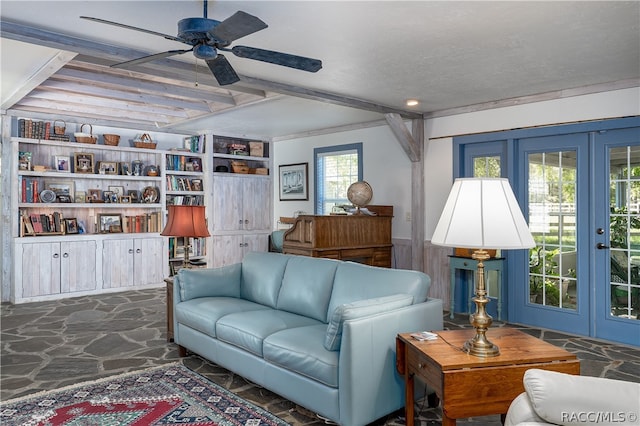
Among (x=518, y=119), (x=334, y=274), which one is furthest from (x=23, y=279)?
(x=518, y=119)

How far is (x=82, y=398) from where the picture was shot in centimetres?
311

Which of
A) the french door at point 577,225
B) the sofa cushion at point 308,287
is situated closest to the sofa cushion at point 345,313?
the sofa cushion at point 308,287

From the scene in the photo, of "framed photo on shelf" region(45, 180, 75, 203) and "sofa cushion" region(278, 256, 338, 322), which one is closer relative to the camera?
"sofa cushion" region(278, 256, 338, 322)

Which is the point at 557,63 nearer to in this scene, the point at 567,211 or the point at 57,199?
the point at 567,211

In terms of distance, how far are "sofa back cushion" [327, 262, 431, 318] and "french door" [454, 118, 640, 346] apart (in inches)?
97.9

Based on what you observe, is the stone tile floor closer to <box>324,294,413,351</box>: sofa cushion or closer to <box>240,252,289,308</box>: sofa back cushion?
<box>324,294,413,351</box>: sofa cushion

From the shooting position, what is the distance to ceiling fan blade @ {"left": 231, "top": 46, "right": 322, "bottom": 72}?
8.95ft

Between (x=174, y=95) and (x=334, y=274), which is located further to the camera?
(x=174, y=95)

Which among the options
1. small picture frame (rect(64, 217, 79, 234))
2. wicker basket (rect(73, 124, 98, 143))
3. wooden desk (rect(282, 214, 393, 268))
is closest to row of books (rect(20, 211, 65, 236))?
small picture frame (rect(64, 217, 79, 234))

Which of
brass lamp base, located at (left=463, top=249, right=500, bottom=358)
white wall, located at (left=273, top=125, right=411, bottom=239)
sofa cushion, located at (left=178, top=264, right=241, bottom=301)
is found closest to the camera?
brass lamp base, located at (left=463, top=249, right=500, bottom=358)

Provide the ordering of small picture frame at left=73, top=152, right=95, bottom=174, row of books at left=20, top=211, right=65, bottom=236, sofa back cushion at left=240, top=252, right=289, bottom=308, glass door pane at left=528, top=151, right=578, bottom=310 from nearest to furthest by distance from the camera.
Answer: sofa back cushion at left=240, top=252, right=289, bottom=308, glass door pane at left=528, top=151, right=578, bottom=310, row of books at left=20, top=211, right=65, bottom=236, small picture frame at left=73, top=152, right=95, bottom=174

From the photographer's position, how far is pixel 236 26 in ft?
7.84

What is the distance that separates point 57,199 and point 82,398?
4.20m

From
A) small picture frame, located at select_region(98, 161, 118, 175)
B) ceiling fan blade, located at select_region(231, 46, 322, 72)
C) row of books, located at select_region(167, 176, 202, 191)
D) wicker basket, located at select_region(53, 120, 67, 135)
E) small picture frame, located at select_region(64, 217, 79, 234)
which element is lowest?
small picture frame, located at select_region(64, 217, 79, 234)
